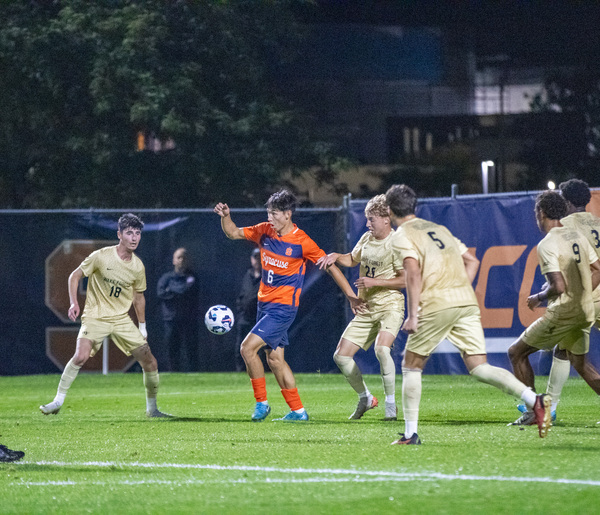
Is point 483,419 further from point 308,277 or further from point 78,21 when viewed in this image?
point 78,21

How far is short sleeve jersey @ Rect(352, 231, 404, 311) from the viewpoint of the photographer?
1146cm

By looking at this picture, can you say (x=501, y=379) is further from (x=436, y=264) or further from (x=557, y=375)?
(x=557, y=375)

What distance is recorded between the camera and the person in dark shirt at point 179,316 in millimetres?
18125

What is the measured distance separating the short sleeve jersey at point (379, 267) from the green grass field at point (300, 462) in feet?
3.87

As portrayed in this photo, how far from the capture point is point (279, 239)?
11.3 m

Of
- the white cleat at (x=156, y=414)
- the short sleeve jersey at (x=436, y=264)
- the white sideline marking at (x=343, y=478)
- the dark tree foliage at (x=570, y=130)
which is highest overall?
the dark tree foliage at (x=570, y=130)

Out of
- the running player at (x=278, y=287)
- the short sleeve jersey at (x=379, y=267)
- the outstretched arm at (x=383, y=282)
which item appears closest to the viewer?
the outstretched arm at (x=383, y=282)

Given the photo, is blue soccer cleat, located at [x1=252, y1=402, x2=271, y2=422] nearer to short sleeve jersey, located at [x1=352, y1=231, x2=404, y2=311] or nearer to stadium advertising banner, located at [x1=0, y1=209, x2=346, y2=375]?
short sleeve jersey, located at [x1=352, y1=231, x2=404, y2=311]

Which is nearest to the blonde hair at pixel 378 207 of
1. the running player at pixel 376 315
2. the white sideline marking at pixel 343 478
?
the running player at pixel 376 315

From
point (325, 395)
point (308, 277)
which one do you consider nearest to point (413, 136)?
point (308, 277)

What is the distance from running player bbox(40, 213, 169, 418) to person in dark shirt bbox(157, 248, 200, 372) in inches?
228

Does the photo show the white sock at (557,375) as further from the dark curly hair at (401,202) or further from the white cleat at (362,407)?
the dark curly hair at (401,202)

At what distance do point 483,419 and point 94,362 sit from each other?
908cm

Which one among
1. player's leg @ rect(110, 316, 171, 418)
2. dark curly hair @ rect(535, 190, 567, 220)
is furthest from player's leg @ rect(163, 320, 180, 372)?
dark curly hair @ rect(535, 190, 567, 220)
